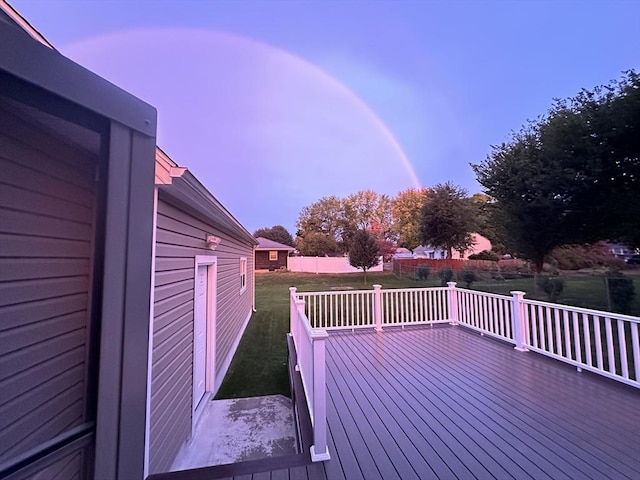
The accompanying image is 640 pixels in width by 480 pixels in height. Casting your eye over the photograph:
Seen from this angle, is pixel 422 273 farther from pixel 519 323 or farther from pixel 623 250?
pixel 623 250

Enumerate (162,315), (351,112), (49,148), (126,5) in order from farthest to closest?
(351,112) → (126,5) → (162,315) → (49,148)

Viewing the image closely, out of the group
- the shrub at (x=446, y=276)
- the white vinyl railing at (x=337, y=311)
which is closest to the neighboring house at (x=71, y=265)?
the white vinyl railing at (x=337, y=311)

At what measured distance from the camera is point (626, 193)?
26.0 ft

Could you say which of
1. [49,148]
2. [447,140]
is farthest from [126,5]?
[447,140]

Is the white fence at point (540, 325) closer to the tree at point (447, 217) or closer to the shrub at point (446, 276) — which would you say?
the shrub at point (446, 276)

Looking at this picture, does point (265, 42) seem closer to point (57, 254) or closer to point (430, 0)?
point (430, 0)

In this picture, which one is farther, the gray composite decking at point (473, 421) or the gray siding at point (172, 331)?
the gray siding at point (172, 331)

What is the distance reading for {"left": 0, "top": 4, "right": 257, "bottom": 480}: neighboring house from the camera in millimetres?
744

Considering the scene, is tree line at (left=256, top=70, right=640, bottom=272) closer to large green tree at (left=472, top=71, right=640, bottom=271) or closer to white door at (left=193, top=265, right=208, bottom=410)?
large green tree at (left=472, top=71, right=640, bottom=271)

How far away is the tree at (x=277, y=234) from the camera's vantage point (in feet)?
158

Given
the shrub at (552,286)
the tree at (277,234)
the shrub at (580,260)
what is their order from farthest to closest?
the tree at (277,234) < the shrub at (580,260) < the shrub at (552,286)

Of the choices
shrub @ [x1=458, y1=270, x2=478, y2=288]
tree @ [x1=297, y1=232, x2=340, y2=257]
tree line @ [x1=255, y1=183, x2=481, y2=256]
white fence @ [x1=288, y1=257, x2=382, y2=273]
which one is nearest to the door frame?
shrub @ [x1=458, y1=270, x2=478, y2=288]

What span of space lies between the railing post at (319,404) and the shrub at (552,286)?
917 cm

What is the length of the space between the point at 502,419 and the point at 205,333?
3.73 metres
